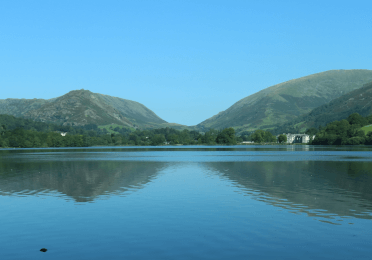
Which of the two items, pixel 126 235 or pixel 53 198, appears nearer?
pixel 126 235

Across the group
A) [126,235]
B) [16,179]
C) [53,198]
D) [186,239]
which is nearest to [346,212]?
[186,239]

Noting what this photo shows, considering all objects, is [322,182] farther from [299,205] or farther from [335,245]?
[335,245]

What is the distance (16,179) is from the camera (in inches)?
2201

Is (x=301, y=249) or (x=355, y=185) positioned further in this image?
(x=355, y=185)

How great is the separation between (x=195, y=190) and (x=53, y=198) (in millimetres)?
16082

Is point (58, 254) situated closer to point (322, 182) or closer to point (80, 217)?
point (80, 217)

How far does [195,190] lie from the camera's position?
43.3 meters

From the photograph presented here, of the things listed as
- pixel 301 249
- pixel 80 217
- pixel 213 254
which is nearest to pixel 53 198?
pixel 80 217

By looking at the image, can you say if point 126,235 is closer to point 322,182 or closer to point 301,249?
point 301,249

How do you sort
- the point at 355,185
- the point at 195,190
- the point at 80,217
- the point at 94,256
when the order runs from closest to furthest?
the point at 94,256
the point at 80,217
the point at 195,190
the point at 355,185

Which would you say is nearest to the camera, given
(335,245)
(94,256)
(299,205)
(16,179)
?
(94,256)

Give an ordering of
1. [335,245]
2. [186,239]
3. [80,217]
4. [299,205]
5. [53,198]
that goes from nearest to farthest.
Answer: [335,245], [186,239], [80,217], [299,205], [53,198]

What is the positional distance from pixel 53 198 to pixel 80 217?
35.8 ft

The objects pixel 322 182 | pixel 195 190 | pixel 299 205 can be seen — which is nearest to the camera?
pixel 299 205
